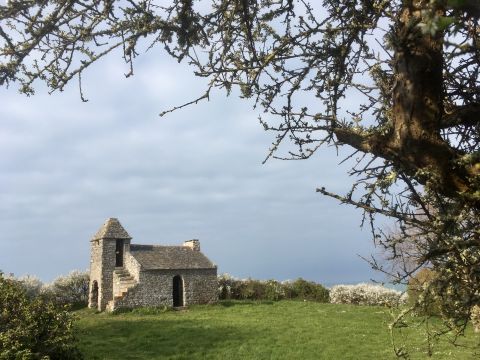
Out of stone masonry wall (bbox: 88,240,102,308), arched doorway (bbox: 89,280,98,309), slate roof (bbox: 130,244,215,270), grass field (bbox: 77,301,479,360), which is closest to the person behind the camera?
grass field (bbox: 77,301,479,360)

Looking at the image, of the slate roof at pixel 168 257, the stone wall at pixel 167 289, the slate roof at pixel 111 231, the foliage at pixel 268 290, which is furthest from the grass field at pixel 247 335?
the foliage at pixel 268 290

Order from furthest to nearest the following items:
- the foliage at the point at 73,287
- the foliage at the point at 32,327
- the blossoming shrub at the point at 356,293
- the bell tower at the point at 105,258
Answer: the blossoming shrub at the point at 356,293, the foliage at the point at 73,287, the bell tower at the point at 105,258, the foliage at the point at 32,327

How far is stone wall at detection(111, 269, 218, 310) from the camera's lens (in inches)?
1126

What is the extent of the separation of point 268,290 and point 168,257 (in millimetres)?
8451

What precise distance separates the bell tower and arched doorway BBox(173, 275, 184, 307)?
4164 millimetres

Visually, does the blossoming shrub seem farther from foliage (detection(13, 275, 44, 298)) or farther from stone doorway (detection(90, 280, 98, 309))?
foliage (detection(13, 275, 44, 298))

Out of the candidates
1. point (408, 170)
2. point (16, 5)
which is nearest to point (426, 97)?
point (408, 170)

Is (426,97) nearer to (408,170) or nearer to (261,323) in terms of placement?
(408,170)

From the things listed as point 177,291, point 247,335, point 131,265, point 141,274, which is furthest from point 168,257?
point 247,335

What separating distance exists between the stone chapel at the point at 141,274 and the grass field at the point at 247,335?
68.7 inches

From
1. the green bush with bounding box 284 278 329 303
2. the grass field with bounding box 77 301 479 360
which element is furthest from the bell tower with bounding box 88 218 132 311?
the green bush with bounding box 284 278 329 303

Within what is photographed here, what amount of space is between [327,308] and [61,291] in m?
19.6

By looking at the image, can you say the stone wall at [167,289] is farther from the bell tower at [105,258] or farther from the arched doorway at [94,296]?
the arched doorway at [94,296]

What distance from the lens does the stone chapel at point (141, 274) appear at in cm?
2933
